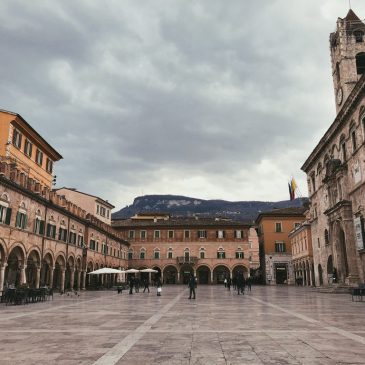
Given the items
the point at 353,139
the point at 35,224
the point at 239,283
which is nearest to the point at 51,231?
the point at 35,224

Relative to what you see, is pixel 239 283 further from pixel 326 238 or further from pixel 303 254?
pixel 303 254

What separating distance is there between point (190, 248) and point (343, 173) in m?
40.5

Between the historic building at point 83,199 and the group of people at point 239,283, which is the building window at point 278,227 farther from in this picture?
the historic building at point 83,199

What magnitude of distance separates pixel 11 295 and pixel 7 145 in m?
14.2

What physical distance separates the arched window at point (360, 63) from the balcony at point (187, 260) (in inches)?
1657

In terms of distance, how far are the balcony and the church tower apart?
3855 centimetres

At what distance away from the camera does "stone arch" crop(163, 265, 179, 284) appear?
70.3 metres

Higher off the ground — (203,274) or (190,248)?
(190,248)

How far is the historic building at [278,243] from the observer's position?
67062mm

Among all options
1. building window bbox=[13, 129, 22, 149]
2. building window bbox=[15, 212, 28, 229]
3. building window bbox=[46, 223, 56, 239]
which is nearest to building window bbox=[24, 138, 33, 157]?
building window bbox=[13, 129, 22, 149]

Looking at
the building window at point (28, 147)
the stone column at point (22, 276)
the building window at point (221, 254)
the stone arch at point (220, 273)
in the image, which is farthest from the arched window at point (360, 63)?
the stone arch at point (220, 273)

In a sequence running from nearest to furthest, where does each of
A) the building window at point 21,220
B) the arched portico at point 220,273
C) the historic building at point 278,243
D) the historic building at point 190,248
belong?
the building window at point 21,220 < the historic building at point 278,243 < the historic building at point 190,248 < the arched portico at point 220,273

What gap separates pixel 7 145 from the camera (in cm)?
3048

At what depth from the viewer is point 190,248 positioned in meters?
69.3
